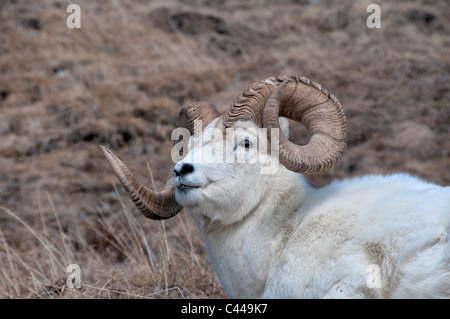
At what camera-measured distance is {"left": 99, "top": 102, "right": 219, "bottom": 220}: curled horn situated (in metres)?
5.27

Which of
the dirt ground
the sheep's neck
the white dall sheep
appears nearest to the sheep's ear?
the white dall sheep

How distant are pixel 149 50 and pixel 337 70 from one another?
28.6 feet

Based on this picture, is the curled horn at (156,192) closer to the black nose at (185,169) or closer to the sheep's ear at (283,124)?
the sheep's ear at (283,124)

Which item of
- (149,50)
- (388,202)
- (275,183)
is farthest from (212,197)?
(149,50)

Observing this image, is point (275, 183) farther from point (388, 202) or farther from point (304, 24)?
point (304, 24)

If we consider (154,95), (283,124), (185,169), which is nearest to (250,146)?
(283,124)

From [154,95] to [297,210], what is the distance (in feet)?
52.7

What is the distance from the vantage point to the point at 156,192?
5.48m

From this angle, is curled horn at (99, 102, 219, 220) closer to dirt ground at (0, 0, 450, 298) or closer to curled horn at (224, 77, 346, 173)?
curled horn at (224, 77, 346, 173)

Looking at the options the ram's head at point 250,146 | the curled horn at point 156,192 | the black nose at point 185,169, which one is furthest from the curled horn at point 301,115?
the black nose at point 185,169

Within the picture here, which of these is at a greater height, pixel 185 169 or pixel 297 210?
pixel 185 169

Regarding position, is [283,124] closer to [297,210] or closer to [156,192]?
[297,210]

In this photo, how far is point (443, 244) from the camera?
3730 mm

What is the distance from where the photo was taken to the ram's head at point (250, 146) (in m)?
4.58
